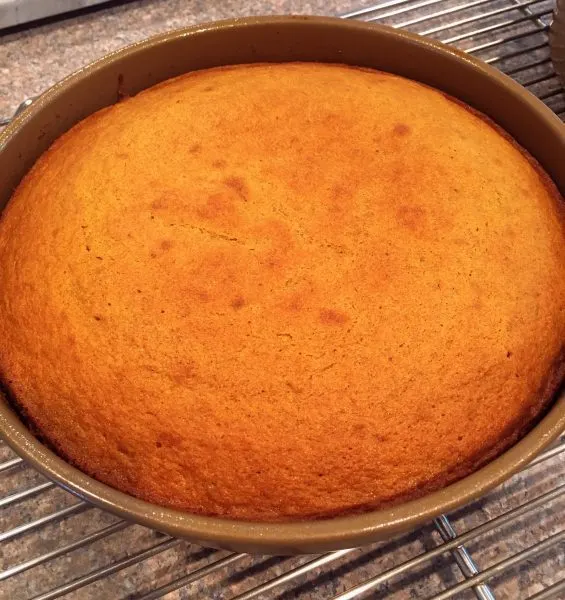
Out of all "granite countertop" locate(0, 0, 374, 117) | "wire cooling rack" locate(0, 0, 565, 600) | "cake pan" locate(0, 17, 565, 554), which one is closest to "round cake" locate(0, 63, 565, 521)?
"cake pan" locate(0, 17, 565, 554)

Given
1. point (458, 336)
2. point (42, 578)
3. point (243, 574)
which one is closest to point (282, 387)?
point (458, 336)

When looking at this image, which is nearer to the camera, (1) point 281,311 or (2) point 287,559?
(1) point 281,311

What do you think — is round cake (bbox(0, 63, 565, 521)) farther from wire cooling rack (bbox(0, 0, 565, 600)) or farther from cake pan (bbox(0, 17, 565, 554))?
wire cooling rack (bbox(0, 0, 565, 600))

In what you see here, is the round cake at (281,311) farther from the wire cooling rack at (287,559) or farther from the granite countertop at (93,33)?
the granite countertop at (93,33)

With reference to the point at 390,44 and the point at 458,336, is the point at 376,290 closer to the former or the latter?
the point at 458,336

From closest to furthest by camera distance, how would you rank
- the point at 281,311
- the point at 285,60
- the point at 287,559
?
the point at 281,311
the point at 287,559
the point at 285,60

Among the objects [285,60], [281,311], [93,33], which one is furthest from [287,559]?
[93,33]

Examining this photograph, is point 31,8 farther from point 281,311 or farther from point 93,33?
point 281,311

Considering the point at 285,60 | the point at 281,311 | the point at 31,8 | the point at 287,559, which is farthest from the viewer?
the point at 31,8
